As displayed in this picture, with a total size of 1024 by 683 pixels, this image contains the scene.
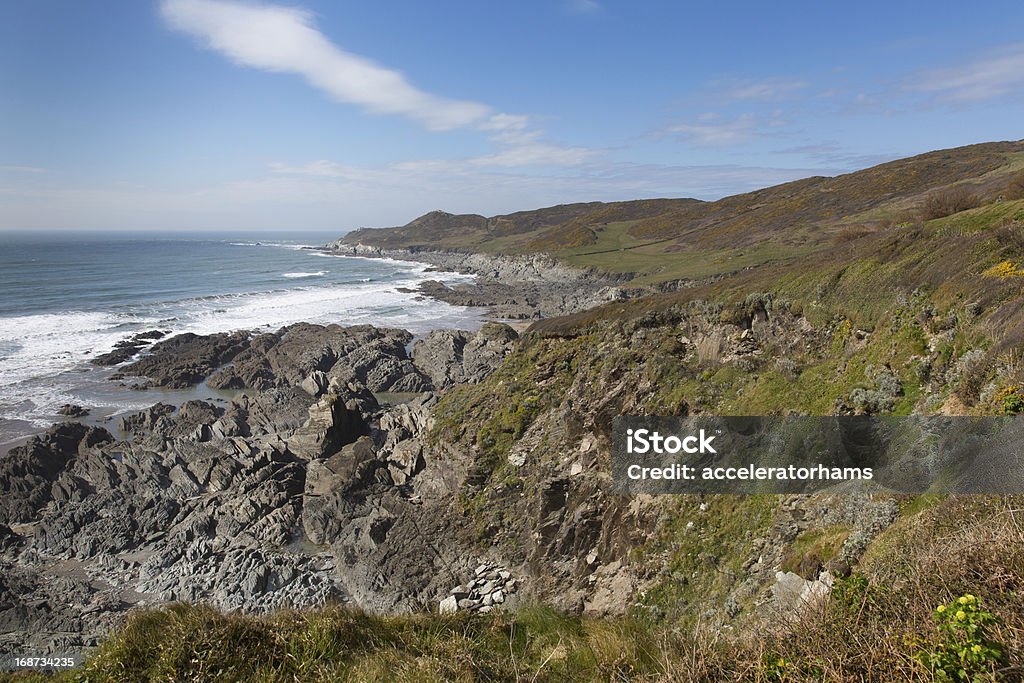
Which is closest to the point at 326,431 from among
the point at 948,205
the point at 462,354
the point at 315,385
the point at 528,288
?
the point at 315,385

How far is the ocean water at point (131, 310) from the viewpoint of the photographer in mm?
31953

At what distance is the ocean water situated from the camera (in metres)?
32.0

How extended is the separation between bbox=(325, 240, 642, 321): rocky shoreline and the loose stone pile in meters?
41.0

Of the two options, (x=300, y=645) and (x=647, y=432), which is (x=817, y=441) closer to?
(x=647, y=432)

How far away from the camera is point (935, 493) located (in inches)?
254

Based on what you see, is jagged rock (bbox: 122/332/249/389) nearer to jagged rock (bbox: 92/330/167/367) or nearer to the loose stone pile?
jagged rock (bbox: 92/330/167/367)

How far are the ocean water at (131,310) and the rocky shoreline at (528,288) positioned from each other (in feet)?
13.4

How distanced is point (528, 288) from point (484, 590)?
6343 cm

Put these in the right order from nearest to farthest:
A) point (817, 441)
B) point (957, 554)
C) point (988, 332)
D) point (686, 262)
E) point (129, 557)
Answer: point (957, 554) < point (988, 332) < point (817, 441) < point (129, 557) < point (686, 262)

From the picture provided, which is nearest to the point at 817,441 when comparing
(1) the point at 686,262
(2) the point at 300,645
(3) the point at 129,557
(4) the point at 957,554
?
(4) the point at 957,554

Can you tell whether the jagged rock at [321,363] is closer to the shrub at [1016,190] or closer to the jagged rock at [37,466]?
the jagged rock at [37,466]

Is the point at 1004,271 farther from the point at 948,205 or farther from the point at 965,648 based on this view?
the point at 948,205

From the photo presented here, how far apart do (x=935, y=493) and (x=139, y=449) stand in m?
25.2

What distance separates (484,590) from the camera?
479 inches
